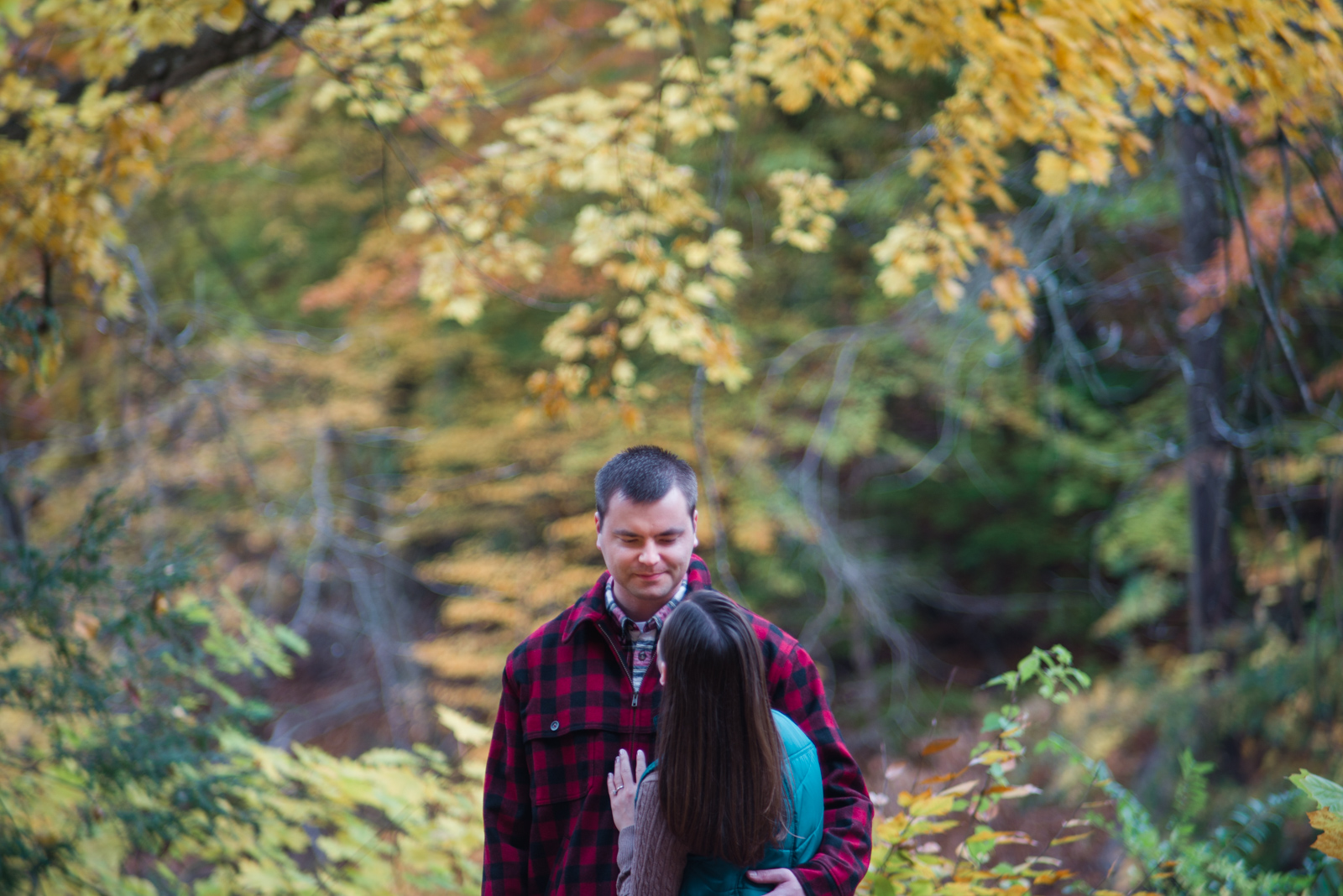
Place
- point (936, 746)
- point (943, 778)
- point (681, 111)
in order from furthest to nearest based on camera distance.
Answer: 1. point (681, 111)
2. point (943, 778)
3. point (936, 746)

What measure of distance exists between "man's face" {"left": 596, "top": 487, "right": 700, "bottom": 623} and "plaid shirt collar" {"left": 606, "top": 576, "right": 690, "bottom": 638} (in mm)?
27

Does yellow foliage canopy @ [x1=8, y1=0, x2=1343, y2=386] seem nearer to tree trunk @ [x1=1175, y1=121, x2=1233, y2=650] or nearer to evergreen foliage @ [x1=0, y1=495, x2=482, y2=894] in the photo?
evergreen foliage @ [x1=0, y1=495, x2=482, y2=894]

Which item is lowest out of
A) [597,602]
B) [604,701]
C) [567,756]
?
[567,756]

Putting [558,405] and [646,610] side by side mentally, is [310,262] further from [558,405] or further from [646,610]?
[646,610]

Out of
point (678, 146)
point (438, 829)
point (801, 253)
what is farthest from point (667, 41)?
point (801, 253)

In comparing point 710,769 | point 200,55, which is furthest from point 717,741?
point 200,55

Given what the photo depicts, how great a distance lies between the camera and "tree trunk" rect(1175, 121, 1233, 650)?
19.1ft

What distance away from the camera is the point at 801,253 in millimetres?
8555

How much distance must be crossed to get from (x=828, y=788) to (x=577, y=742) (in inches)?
19.2

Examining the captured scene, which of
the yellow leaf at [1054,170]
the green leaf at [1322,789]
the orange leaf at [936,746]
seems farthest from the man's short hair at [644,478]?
the yellow leaf at [1054,170]

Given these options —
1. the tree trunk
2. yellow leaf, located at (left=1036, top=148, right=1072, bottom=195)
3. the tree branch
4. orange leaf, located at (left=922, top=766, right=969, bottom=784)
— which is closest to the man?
orange leaf, located at (left=922, top=766, right=969, bottom=784)

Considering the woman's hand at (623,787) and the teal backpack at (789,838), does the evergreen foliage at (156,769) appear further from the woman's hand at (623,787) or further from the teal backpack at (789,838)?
the teal backpack at (789,838)

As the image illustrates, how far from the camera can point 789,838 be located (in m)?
1.55

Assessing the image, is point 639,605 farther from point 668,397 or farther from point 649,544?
point 668,397
